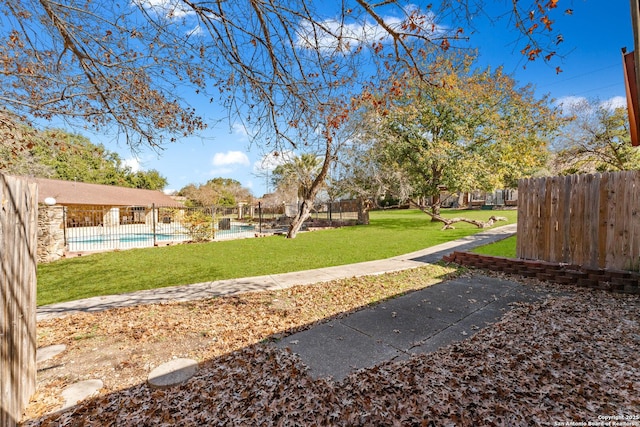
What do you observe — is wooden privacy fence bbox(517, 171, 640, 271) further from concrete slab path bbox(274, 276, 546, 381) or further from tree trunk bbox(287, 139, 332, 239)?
tree trunk bbox(287, 139, 332, 239)

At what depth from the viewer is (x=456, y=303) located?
432 cm

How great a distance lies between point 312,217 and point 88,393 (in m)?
19.1

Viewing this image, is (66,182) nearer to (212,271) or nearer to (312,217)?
(312,217)

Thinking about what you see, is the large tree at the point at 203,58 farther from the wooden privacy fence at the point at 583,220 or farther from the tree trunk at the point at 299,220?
the tree trunk at the point at 299,220

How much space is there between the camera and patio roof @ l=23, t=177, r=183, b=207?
20950 mm

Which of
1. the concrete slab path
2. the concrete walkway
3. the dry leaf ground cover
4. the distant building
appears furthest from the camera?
the distant building

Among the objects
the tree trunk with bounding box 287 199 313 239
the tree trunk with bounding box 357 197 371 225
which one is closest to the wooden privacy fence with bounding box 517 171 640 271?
the tree trunk with bounding box 287 199 313 239

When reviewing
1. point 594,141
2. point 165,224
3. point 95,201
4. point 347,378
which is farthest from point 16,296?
point 95,201

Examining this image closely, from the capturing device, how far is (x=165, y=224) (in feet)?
75.4

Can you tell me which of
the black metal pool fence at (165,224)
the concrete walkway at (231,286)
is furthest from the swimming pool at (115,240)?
the concrete walkway at (231,286)

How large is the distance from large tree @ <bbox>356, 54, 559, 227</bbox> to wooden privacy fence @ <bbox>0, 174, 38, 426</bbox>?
49.0ft

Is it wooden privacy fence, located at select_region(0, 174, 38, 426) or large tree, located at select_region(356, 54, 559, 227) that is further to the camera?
large tree, located at select_region(356, 54, 559, 227)

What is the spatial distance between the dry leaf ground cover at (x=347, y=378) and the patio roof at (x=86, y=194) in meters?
18.2

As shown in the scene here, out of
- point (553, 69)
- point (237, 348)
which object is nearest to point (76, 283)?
point (237, 348)
